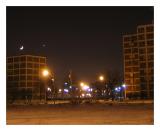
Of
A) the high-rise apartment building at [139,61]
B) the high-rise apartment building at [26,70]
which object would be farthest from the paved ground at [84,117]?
the high-rise apartment building at [26,70]

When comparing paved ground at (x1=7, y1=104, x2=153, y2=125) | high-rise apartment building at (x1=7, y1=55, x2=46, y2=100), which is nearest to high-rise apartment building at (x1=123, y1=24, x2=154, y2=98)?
high-rise apartment building at (x1=7, y1=55, x2=46, y2=100)

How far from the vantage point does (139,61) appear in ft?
223

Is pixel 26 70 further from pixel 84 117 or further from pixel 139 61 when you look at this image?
pixel 84 117

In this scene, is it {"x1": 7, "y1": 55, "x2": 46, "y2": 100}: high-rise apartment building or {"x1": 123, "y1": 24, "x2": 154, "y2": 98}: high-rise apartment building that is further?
{"x1": 7, "y1": 55, "x2": 46, "y2": 100}: high-rise apartment building

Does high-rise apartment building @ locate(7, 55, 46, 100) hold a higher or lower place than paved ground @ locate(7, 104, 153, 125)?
higher

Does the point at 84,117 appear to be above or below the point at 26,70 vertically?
below

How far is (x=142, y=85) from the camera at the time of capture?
2598 inches

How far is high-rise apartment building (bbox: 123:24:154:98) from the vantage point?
6450 cm

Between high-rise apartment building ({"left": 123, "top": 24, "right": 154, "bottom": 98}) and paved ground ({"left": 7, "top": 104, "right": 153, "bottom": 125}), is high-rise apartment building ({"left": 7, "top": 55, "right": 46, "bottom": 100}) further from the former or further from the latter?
paved ground ({"left": 7, "top": 104, "right": 153, "bottom": 125})

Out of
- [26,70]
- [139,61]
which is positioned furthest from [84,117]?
[26,70]

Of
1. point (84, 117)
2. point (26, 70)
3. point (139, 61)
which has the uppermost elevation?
point (139, 61)
